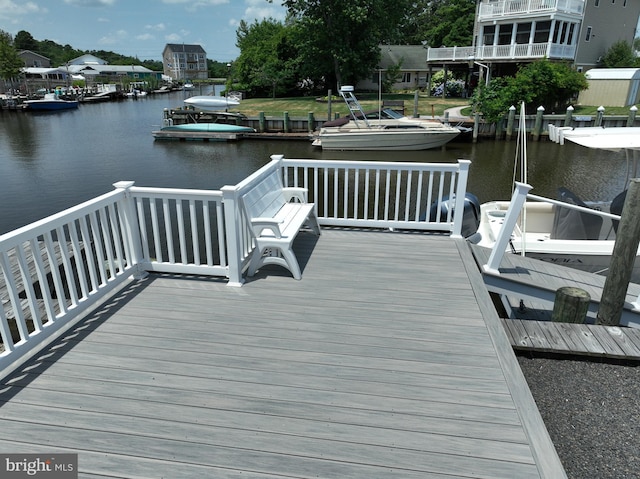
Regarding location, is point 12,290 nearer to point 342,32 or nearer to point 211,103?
point 211,103

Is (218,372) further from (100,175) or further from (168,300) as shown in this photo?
(100,175)

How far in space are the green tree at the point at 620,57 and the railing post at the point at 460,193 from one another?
30.2 m

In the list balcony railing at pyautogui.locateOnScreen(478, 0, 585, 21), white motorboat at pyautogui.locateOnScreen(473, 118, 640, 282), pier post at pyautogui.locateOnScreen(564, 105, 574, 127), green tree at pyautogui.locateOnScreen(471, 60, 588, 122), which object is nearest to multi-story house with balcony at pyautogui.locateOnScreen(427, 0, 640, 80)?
balcony railing at pyautogui.locateOnScreen(478, 0, 585, 21)

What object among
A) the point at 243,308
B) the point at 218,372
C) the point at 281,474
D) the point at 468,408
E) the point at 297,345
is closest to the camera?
the point at 281,474

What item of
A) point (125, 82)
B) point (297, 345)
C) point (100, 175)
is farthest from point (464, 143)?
point (125, 82)

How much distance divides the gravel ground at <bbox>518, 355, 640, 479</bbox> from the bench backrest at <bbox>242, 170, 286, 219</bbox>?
268cm

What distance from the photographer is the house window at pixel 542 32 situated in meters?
26.1

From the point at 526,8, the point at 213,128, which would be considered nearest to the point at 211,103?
the point at 213,128

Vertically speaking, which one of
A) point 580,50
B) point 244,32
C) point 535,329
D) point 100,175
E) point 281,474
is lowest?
point 100,175

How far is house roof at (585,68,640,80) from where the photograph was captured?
76.9 ft

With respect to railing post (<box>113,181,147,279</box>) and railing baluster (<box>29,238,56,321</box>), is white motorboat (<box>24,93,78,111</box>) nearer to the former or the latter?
railing post (<box>113,181,147,279</box>)

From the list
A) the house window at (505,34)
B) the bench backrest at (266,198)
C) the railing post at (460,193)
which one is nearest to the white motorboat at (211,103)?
the house window at (505,34)

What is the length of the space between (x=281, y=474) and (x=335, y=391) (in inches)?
26.2

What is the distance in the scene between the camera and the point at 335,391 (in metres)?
2.71
